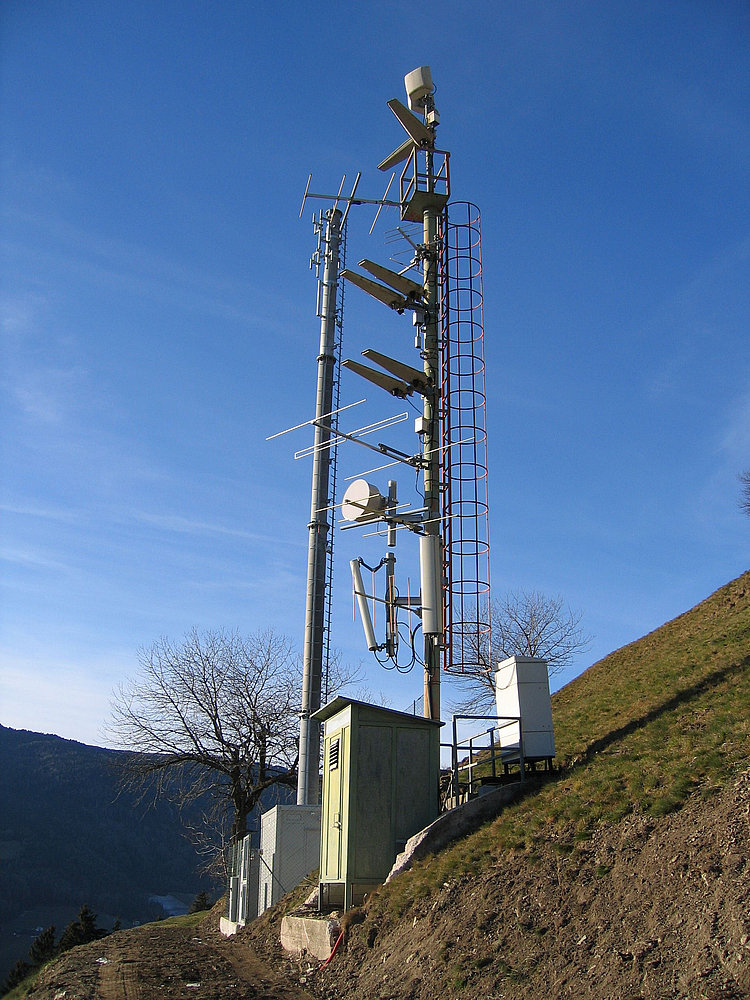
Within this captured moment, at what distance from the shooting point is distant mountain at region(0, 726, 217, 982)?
5044 inches

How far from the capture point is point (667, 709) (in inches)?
571

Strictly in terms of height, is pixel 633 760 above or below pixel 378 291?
below

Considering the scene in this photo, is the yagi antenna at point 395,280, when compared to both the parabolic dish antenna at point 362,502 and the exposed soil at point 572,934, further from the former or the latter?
the exposed soil at point 572,934

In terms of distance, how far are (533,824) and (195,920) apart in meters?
26.2

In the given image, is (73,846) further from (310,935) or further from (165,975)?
(310,935)

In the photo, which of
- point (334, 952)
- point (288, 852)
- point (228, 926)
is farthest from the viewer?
point (228, 926)

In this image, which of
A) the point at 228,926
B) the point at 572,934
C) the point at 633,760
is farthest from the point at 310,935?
the point at 228,926

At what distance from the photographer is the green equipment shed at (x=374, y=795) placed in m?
14.0

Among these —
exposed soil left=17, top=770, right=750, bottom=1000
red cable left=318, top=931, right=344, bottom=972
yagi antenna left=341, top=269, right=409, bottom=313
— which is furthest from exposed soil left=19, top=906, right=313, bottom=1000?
yagi antenna left=341, top=269, right=409, bottom=313

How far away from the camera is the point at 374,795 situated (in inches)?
564

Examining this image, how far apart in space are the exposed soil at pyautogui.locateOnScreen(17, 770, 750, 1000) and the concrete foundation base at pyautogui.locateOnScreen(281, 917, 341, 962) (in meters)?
0.27

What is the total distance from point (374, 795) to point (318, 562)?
1133 cm

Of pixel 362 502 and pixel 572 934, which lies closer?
pixel 572 934

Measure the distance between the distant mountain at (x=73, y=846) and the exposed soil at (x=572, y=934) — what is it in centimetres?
11647
